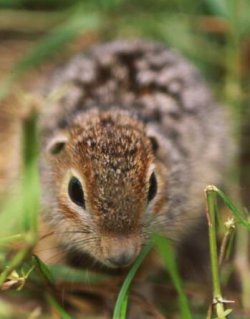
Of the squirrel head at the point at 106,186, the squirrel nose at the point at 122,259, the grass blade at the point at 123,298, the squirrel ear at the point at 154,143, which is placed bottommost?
the grass blade at the point at 123,298

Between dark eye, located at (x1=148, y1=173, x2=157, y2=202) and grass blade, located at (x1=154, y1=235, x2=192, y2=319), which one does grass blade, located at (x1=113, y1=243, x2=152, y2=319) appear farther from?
dark eye, located at (x1=148, y1=173, x2=157, y2=202)

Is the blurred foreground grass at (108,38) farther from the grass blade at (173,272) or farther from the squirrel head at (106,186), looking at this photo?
the grass blade at (173,272)

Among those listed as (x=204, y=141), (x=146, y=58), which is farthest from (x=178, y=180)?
(x=146, y=58)

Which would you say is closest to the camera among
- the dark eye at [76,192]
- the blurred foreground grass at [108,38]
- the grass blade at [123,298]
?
the grass blade at [123,298]

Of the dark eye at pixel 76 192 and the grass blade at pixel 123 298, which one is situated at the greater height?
the dark eye at pixel 76 192

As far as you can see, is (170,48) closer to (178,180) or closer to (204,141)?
(204,141)

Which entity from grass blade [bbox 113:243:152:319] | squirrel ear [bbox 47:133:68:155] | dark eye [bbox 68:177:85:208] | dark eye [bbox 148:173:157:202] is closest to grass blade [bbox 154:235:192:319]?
grass blade [bbox 113:243:152:319]

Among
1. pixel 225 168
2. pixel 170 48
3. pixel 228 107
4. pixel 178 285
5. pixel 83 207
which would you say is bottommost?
pixel 178 285

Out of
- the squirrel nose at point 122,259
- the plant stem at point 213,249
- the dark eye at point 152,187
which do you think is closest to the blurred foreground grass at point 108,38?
the squirrel nose at point 122,259
